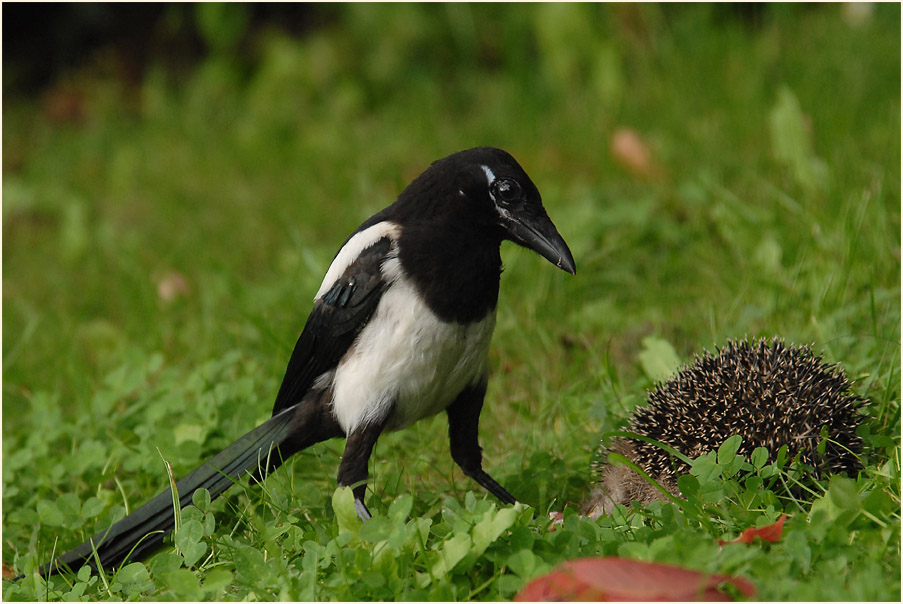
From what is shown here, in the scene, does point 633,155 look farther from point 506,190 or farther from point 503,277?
point 506,190

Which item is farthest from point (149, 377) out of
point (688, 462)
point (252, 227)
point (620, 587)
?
point (620, 587)

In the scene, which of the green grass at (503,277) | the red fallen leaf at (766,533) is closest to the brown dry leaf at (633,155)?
the green grass at (503,277)

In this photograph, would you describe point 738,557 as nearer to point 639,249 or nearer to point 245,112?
point 639,249

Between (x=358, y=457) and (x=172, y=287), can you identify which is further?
(x=172, y=287)

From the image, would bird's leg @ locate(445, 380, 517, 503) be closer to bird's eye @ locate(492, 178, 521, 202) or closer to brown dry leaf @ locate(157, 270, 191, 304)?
bird's eye @ locate(492, 178, 521, 202)

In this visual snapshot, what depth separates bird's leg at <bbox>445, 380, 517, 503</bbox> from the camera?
9.99 ft

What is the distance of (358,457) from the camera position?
286cm

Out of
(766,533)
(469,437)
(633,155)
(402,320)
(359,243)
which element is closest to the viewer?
(766,533)

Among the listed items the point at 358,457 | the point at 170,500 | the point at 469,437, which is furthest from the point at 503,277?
the point at 170,500

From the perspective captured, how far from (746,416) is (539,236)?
0.79 m

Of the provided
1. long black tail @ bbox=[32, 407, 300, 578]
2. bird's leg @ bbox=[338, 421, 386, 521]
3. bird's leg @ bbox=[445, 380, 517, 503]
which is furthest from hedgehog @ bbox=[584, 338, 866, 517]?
long black tail @ bbox=[32, 407, 300, 578]

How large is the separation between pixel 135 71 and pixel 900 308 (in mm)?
6599

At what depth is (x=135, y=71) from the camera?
8.23 m

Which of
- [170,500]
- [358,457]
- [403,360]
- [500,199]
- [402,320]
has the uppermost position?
[500,199]
